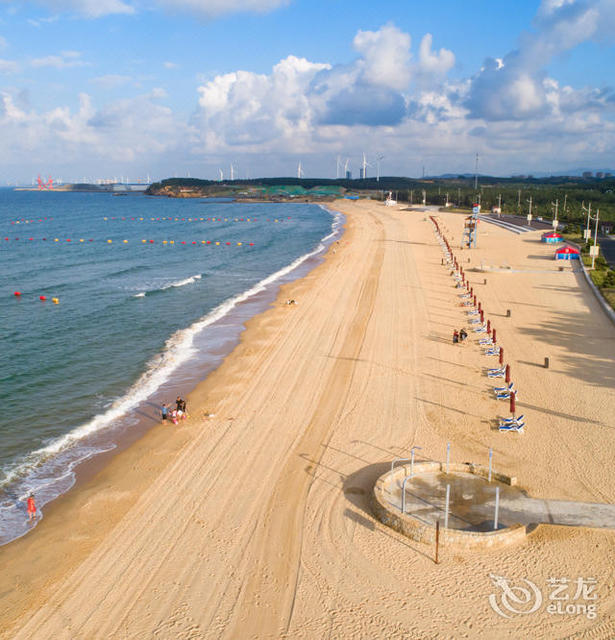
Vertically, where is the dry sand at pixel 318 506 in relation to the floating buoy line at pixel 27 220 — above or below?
below

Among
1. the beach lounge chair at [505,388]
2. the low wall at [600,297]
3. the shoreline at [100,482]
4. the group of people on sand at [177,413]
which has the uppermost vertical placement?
the low wall at [600,297]

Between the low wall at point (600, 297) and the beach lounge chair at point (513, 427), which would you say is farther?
the low wall at point (600, 297)

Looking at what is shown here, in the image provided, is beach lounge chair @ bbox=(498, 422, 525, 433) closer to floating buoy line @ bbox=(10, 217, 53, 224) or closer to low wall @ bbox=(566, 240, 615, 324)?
low wall @ bbox=(566, 240, 615, 324)

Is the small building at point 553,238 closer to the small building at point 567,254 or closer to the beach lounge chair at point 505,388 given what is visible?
the small building at point 567,254

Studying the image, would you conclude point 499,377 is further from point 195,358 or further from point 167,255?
point 167,255

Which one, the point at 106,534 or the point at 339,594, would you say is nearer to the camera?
the point at 339,594

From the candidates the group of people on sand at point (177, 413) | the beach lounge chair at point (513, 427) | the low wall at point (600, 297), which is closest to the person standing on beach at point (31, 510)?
the group of people on sand at point (177, 413)

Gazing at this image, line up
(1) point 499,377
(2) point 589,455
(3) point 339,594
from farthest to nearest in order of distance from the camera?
(1) point 499,377 < (2) point 589,455 < (3) point 339,594

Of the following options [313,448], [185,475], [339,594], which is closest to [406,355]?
[313,448]
